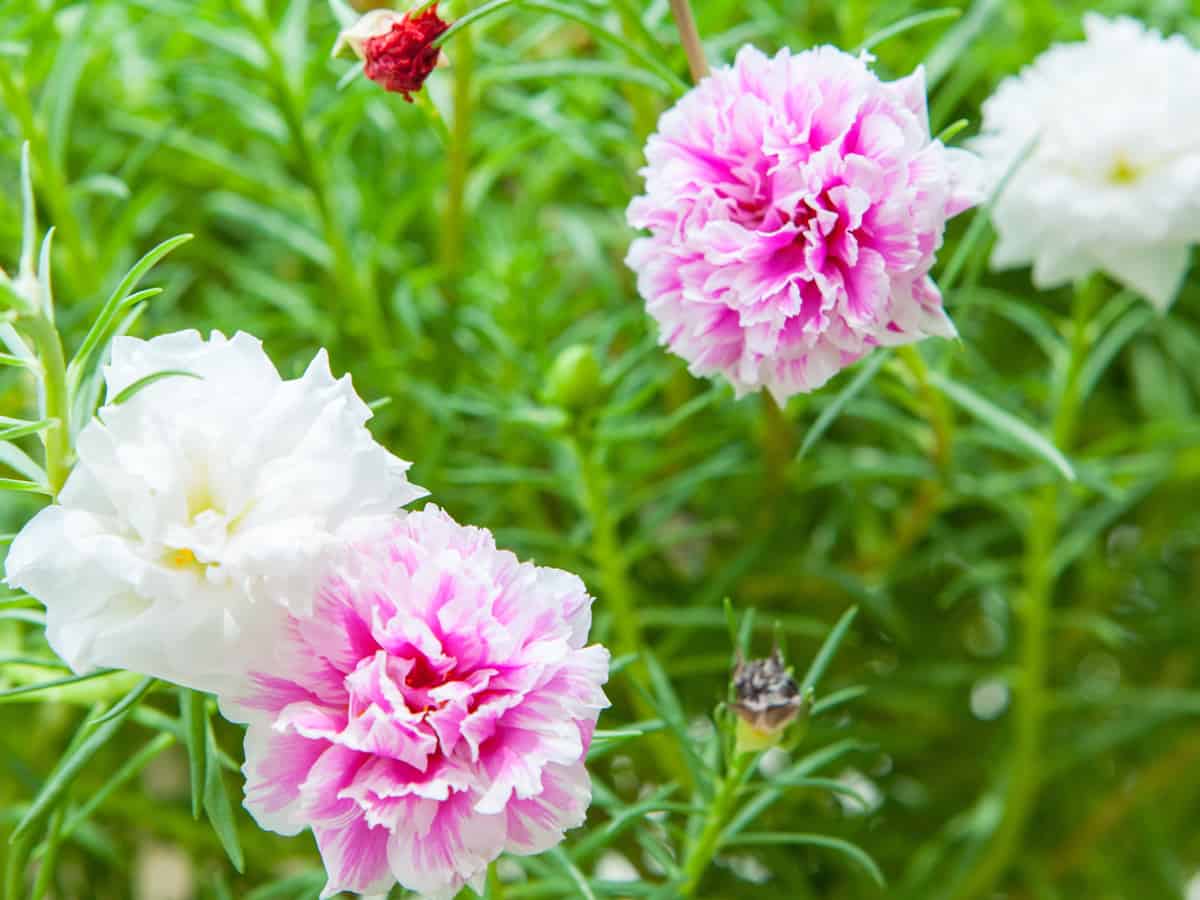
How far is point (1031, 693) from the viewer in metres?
0.61

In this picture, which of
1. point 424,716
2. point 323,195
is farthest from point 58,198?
point 424,716

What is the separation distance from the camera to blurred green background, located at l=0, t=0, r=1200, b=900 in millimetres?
562

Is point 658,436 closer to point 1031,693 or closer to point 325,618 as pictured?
point 1031,693

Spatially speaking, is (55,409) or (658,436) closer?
(55,409)

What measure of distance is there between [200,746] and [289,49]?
338mm

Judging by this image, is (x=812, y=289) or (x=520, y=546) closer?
(x=812, y=289)

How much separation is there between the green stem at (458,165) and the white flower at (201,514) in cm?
23

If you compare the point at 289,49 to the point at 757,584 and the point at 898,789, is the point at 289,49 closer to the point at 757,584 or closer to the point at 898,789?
the point at 757,584

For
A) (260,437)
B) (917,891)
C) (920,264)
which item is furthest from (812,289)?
(917,891)

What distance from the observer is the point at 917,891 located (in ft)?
1.97

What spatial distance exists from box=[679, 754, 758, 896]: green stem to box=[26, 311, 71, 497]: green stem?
20 centimetres

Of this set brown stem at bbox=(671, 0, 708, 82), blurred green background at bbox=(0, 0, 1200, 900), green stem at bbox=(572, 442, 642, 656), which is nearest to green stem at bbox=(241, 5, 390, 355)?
blurred green background at bbox=(0, 0, 1200, 900)

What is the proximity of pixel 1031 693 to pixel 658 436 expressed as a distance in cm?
20

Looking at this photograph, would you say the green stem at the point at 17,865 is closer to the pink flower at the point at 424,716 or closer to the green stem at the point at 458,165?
the pink flower at the point at 424,716
